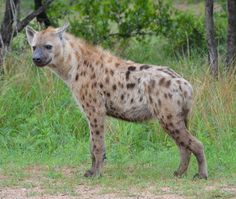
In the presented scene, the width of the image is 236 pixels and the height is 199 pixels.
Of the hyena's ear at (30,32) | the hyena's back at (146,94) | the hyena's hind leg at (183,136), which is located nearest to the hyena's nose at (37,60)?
the hyena's ear at (30,32)

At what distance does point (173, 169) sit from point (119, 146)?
95 cm

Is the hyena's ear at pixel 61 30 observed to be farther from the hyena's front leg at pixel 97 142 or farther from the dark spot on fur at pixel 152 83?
the dark spot on fur at pixel 152 83

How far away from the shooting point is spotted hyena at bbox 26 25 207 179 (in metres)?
6.37

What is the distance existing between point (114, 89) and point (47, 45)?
28.2 inches

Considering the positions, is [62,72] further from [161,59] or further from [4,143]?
[161,59]

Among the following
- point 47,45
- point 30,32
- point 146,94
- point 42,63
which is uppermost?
point 30,32

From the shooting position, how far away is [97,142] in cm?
673

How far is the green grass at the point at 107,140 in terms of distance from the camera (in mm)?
6348

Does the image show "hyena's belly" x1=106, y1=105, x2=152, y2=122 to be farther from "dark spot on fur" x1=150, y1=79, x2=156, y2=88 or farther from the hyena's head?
the hyena's head

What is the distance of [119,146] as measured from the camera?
7.68 metres

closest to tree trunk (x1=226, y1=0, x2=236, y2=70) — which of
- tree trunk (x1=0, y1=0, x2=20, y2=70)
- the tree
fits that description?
the tree

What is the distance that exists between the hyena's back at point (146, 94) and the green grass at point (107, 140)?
550mm

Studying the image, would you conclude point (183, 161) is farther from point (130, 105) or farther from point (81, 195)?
point (81, 195)

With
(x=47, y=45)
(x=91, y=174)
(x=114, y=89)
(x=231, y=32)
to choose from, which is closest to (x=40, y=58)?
(x=47, y=45)
